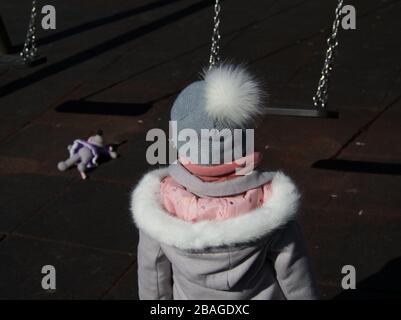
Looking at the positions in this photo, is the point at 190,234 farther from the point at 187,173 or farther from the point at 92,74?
the point at 92,74

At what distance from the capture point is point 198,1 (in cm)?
1062

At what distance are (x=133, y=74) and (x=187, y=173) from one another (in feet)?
18.1

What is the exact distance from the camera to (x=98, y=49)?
9.17 m

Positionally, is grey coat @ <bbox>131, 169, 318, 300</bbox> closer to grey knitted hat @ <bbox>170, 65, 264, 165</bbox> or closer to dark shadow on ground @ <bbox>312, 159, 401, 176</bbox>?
grey knitted hat @ <bbox>170, 65, 264, 165</bbox>

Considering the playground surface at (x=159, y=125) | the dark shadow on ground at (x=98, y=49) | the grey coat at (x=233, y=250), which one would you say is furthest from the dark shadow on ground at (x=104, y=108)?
the grey coat at (x=233, y=250)

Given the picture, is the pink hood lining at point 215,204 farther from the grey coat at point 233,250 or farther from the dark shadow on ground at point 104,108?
the dark shadow on ground at point 104,108

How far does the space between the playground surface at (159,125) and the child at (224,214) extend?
1.70 m

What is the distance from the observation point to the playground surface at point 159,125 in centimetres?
509

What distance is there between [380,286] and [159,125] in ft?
9.71

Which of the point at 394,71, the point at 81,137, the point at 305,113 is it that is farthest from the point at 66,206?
the point at 394,71

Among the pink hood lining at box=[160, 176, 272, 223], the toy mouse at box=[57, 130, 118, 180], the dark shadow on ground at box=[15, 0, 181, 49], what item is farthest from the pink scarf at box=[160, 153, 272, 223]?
the dark shadow on ground at box=[15, 0, 181, 49]

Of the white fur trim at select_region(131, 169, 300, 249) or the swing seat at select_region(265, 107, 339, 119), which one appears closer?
the white fur trim at select_region(131, 169, 300, 249)

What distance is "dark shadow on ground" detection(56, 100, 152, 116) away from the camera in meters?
7.41

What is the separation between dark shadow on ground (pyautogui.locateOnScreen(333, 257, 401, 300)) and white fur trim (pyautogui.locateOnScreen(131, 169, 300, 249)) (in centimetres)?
178
